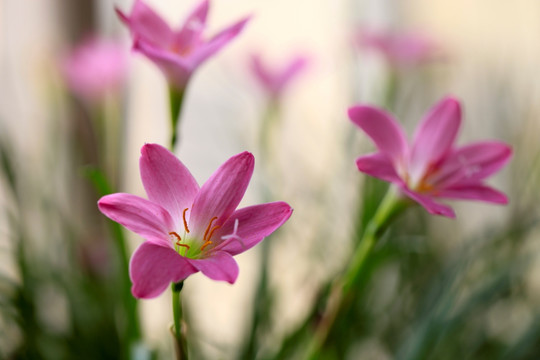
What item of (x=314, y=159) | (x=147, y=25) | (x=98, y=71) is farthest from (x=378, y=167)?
(x=314, y=159)

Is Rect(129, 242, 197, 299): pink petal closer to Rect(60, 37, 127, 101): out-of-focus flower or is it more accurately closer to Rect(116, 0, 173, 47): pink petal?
Rect(116, 0, 173, 47): pink petal

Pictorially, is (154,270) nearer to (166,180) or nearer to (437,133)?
(166,180)

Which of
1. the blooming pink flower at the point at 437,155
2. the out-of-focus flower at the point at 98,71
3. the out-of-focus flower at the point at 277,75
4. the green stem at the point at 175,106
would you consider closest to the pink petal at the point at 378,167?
the blooming pink flower at the point at 437,155

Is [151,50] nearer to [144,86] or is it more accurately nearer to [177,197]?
[177,197]

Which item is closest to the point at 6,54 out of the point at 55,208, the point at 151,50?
the point at 55,208

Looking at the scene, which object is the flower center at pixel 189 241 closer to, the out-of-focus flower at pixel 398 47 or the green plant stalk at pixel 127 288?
the green plant stalk at pixel 127 288

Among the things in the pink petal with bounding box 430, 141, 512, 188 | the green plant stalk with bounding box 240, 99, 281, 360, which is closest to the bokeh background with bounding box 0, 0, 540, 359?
the green plant stalk with bounding box 240, 99, 281, 360

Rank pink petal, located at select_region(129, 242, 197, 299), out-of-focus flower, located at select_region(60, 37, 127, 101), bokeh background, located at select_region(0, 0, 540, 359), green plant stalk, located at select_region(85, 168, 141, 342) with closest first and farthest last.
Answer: pink petal, located at select_region(129, 242, 197, 299), green plant stalk, located at select_region(85, 168, 141, 342), bokeh background, located at select_region(0, 0, 540, 359), out-of-focus flower, located at select_region(60, 37, 127, 101)
